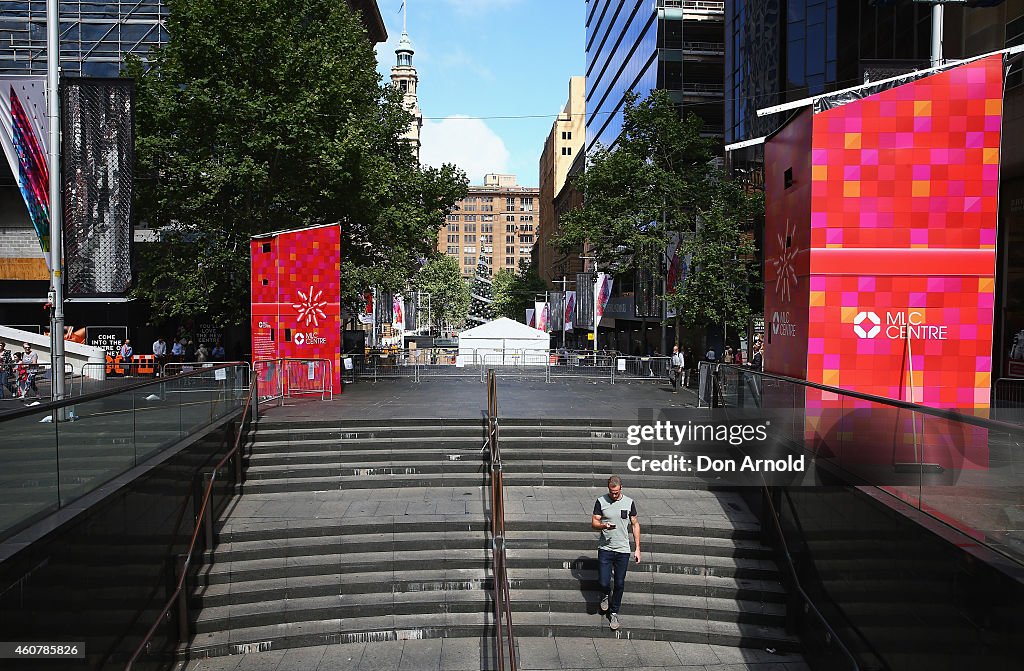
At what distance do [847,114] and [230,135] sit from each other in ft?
58.8

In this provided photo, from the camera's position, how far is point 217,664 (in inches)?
343

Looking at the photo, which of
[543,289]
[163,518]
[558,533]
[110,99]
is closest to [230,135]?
[110,99]

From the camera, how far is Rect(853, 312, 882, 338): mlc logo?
9654 mm

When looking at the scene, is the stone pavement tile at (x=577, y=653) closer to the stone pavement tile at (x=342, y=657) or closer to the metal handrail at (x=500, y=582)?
the metal handrail at (x=500, y=582)

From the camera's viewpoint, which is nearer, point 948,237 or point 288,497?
point 948,237

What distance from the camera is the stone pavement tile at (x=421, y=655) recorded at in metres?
8.48

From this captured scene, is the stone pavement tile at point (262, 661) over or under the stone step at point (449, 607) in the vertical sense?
under

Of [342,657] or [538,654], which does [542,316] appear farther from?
[342,657]

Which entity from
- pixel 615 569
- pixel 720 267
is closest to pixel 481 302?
pixel 720 267

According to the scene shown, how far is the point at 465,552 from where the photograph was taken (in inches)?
412

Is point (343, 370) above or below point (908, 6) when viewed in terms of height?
below

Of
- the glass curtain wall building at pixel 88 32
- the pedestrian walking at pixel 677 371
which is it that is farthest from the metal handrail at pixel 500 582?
the glass curtain wall building at pixel 88 32

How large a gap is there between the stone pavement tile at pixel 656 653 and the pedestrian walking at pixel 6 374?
18231mm

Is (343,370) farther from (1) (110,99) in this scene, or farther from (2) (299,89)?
(1) (110,99)
